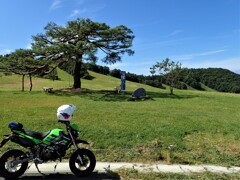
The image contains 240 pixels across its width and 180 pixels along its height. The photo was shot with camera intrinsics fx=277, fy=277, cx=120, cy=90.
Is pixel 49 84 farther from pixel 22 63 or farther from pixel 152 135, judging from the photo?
pixel 152 135

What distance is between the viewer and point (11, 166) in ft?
18.3

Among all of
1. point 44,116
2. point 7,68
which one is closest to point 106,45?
point 7,68

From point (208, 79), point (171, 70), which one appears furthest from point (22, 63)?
point (208, 79)

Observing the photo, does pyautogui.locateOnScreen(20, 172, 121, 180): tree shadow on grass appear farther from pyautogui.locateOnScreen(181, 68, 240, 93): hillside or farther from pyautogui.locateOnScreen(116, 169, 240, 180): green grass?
pyautogui.locateOnScreen(181, 68, 240, 93): hillside

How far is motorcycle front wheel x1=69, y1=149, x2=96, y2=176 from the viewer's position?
571 centimetres

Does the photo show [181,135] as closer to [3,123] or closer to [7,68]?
[3,123]

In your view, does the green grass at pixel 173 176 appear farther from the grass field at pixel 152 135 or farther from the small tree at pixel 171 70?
the small tree at pixel 171 70

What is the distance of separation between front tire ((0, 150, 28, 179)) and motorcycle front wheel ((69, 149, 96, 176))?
0.98m

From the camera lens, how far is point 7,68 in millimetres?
24188

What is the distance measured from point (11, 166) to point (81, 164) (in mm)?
1400

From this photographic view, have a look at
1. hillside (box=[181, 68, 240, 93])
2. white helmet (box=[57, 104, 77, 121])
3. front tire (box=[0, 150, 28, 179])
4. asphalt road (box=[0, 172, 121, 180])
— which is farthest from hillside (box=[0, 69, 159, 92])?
white helmet (box=[57, 104, 77, 121])

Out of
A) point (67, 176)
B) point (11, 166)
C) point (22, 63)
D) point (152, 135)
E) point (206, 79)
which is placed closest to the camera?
point (11, 166)

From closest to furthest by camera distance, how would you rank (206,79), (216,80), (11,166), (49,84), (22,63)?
1. (11,166)
2. (22,63)
3. (49,84)
4. (216,80)
5. (206,79)

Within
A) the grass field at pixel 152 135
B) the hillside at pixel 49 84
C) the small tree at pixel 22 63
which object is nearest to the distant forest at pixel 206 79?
the hillside at pixel 49 84
